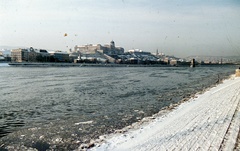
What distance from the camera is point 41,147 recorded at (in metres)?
8.12

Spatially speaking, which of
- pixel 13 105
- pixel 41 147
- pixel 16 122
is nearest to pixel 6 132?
pixel 16 122

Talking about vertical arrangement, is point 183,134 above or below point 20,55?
below

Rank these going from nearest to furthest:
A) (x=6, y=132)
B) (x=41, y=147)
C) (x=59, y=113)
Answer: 1. (x=41, y=147)
2. (x=6, y=132)
3. (x=59, y=113)

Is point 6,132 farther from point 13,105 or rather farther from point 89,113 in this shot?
point 13,105

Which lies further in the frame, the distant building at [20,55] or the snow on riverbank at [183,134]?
the distant building at [20,55]

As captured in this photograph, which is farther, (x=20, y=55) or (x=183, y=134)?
(x=20, y=55)

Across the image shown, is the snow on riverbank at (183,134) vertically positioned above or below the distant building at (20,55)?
below

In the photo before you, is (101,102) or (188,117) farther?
(101,102)

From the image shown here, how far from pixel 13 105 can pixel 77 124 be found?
635cm

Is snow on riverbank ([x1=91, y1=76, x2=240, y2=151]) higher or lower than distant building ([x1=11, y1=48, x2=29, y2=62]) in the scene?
lower

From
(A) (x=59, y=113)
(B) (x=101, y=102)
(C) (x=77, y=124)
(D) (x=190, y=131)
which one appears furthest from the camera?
(B) (x=101, y=102)

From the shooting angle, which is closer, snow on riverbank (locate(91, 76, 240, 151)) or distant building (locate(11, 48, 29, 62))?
snow on riverbank (locate(91, 76, 240, 151))

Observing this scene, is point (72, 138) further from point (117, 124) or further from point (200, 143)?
point (200, 143)

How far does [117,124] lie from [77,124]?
5.80ft
